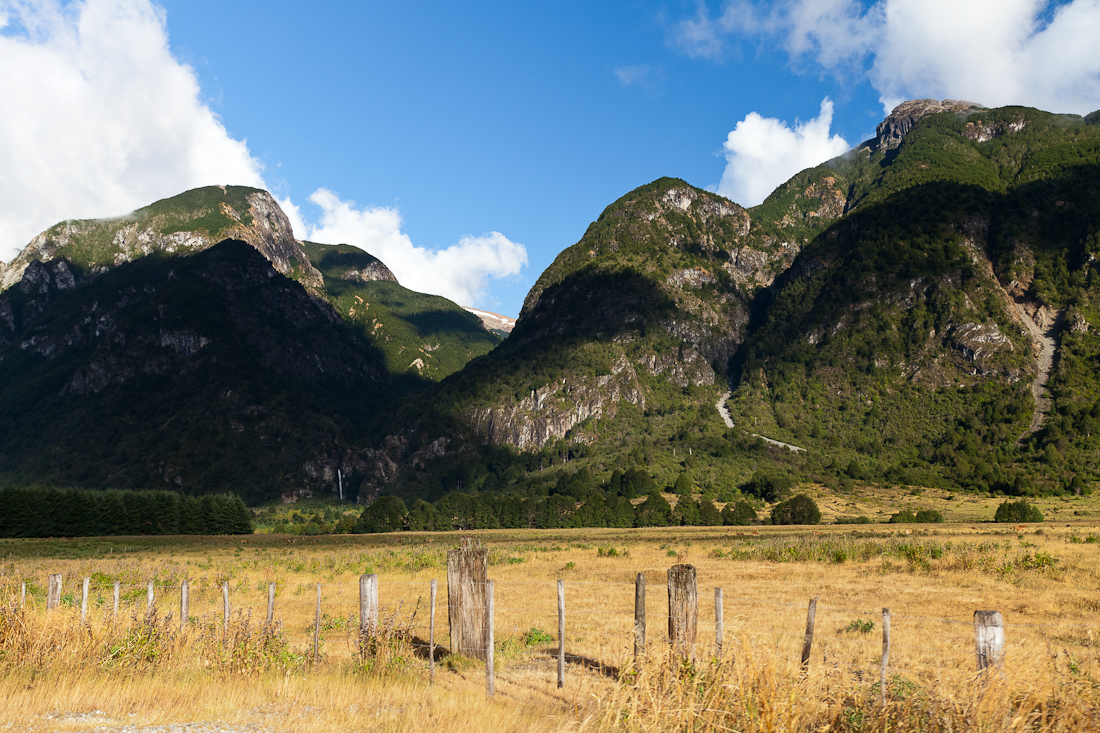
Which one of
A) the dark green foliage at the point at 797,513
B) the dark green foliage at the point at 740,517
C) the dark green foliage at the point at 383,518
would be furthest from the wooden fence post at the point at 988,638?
the dark green foliage at the point at 383,518

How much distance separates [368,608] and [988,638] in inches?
398

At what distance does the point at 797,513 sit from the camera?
308 ft

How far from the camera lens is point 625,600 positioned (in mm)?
24391

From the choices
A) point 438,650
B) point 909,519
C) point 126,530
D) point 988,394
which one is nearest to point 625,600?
point 438,650

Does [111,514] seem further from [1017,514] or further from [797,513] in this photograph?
[1017,514]

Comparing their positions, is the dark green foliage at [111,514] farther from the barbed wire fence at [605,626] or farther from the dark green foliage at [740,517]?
the dark green foliage at [740,517]

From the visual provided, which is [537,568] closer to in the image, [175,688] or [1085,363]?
[175,688]

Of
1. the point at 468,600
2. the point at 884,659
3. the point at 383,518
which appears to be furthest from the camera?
the point at 383,518

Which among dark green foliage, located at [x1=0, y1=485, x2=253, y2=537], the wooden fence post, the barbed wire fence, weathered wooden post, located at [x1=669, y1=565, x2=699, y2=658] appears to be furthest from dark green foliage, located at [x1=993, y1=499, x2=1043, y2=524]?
dark green foliage, located at [x1=0, y1=485, x2=253, y2=537]

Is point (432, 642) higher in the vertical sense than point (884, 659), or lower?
lower

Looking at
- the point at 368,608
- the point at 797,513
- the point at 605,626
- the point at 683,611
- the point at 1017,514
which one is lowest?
the point at 797,513

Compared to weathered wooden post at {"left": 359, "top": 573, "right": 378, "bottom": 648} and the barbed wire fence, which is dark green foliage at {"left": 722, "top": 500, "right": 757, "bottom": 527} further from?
weathered wooden post at {"left": 359, "top": 573, "right": 378, "bottom": 648}

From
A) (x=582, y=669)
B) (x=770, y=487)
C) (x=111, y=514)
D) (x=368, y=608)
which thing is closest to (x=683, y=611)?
(x=582, y=669)

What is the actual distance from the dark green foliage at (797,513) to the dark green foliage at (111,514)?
3092 inches
